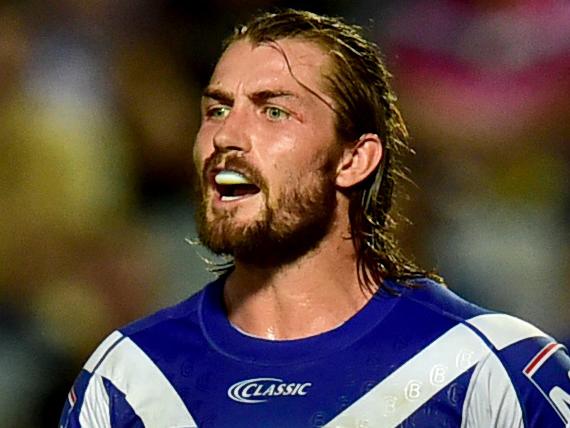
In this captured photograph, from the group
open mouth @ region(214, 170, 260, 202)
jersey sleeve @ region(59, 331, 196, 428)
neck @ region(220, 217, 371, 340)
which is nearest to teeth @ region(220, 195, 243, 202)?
open mouth @ region(214, 170, 260, 202)

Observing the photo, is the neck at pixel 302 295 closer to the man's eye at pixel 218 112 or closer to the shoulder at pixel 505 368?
the shoulder at pixel 505 368

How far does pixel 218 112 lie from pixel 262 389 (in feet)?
1.84

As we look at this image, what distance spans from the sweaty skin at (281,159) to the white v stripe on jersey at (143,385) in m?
0.20

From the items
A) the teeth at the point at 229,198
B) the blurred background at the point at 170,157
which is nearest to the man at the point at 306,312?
the teeth at the point at 229,198

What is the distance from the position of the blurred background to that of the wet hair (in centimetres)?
117

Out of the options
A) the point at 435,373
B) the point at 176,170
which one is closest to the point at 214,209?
the point at 435,373

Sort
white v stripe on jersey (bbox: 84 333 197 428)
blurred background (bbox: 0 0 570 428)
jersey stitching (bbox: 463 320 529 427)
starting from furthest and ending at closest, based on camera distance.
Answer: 1. blurred background (bbox: 0 0 570 428)
2. white v stripe on jersey (bbox: 84 333 197 428)
3. jersey stitching (bbox: 463 320 529 427)

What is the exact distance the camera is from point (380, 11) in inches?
166

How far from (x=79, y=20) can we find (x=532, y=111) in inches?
56.3

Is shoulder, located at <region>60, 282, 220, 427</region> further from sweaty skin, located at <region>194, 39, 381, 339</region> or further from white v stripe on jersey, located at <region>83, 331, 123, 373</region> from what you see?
sweaty skin, located at <region>194, 39, 381, 339</region>

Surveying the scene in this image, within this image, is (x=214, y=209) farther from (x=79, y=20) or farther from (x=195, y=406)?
(x=79, y=20)

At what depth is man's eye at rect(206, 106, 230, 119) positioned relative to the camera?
8.70 feet

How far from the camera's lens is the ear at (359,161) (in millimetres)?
2693

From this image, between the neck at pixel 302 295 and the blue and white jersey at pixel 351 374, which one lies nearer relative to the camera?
the blue and white jersey at pixel 351 374
